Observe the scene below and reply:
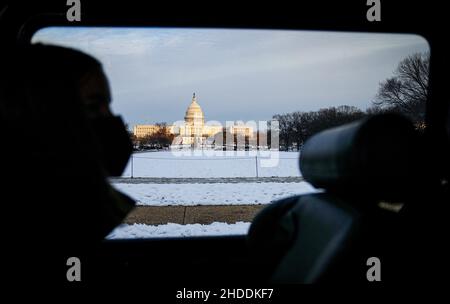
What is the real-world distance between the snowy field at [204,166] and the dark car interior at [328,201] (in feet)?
16.5

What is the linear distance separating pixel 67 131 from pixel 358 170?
3.32 ft

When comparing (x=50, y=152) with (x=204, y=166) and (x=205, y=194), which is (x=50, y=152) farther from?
(x=204, y=166)

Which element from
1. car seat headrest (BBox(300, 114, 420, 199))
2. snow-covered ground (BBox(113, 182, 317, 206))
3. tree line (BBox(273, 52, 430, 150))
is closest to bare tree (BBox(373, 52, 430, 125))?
tree line (BBox(273, 52, 430, 150))

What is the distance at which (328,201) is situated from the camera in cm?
168

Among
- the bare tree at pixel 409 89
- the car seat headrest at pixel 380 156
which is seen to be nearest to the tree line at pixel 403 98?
the bare tree at pixel 409 89

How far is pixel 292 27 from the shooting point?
2.33 metres

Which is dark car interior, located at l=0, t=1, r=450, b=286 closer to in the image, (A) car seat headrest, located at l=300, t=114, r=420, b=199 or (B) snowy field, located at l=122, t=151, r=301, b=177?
(A) car seat headrest, located at l=300, t=114, r=420, b=199

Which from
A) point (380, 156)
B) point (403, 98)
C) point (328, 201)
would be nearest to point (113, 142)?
point (328, 201)

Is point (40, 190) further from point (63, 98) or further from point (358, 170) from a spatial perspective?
point (358, 170)

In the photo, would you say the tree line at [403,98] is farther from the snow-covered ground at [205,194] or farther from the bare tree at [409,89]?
the snow-covered ground at [205,194]

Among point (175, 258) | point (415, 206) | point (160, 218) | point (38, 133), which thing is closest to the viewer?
point (38, 133)

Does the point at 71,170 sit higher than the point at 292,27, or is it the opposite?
the point at 292,27

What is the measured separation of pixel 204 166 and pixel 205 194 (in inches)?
422

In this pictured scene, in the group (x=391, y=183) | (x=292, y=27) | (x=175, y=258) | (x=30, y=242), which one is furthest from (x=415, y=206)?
(x=30, y=242)
